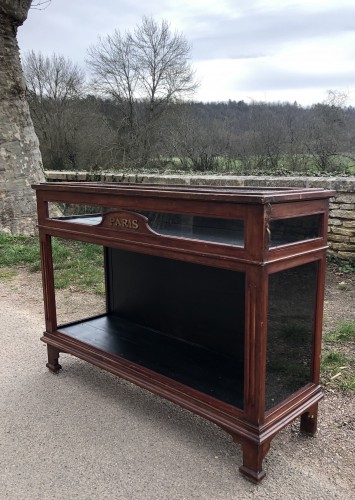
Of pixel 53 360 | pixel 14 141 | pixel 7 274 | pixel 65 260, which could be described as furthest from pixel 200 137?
pixel 53 360

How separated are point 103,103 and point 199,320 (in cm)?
1788

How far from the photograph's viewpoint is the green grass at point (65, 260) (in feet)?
18.9

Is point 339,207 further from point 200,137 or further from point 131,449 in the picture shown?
point 200,137

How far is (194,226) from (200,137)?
35.4 feet

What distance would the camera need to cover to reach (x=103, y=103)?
765 inches

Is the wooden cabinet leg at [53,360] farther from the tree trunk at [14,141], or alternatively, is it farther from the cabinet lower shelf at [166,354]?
the tree trunk at [14,141]

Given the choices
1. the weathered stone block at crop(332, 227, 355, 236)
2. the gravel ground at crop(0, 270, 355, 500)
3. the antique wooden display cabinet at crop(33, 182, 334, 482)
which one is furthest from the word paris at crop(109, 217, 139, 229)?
the weathered stone block at crop(332, 227, 355, 236)

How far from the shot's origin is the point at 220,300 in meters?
3.06

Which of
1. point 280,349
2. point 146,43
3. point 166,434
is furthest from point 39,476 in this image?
point 146,43

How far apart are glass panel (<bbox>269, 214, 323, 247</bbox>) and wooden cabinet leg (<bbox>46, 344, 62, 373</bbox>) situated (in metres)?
2.04

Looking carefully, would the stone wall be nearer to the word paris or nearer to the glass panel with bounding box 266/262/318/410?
the glass panel with bounding box 266/262/318/410

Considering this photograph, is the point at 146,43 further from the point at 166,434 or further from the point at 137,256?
the point at 166,434

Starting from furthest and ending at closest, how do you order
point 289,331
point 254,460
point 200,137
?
point 200,137
point 289,331
point 254,460

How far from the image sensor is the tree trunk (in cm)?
769
